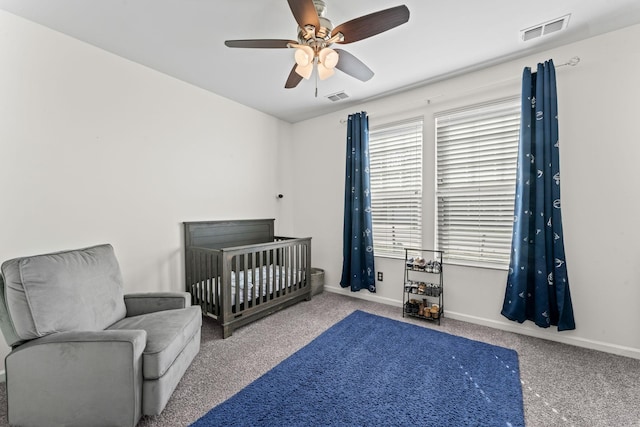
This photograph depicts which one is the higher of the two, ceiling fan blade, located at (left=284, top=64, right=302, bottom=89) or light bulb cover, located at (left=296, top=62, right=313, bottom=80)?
ceiling fan blade, located at (left=284, top=64, right=302, bottom=89)

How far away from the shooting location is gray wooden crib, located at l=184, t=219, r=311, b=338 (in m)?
2.64

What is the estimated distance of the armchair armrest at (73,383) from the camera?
1442 mm

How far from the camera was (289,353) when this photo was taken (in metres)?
2.30

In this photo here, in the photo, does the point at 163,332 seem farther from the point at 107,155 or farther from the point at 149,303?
the point at 107,155

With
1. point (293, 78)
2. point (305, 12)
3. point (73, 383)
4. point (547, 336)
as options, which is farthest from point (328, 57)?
point (547, 336)

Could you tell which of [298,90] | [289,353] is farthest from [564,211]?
[298,90]

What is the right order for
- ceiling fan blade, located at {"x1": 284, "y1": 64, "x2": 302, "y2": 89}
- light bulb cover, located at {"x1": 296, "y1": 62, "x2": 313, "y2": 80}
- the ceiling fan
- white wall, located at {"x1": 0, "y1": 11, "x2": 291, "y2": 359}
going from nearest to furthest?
the ceiling fan < light bulb cover, located at {"x1": 296, "y1": 62, "x2": 313, "y2": 80} < white wall, located at {"x1": 0, "y1": 11, "x2": 291, "y2": 359} < ceiling fan blade, located at {"x1": 284, "y1": 64, "x2": 302, "y2": 89}

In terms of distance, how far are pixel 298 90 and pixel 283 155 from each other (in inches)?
52.2

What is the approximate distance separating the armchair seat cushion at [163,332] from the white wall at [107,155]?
38.0 inches

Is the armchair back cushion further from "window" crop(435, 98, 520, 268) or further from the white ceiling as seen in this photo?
"window" crop(435, 98, 520, 268)

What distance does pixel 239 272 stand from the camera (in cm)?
279

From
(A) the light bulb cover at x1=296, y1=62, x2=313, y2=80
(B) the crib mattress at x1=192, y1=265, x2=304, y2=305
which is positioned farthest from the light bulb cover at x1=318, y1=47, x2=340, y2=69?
(B) the crib mattress at x1=192, y1=265, x2=304, y2=305

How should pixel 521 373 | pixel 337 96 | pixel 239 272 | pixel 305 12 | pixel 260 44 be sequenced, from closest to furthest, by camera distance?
pixel 305 12 → pixel 260 44 → pixel 521 373 → pixel 239 272 → pixel 337 96

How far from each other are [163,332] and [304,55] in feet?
6.56
